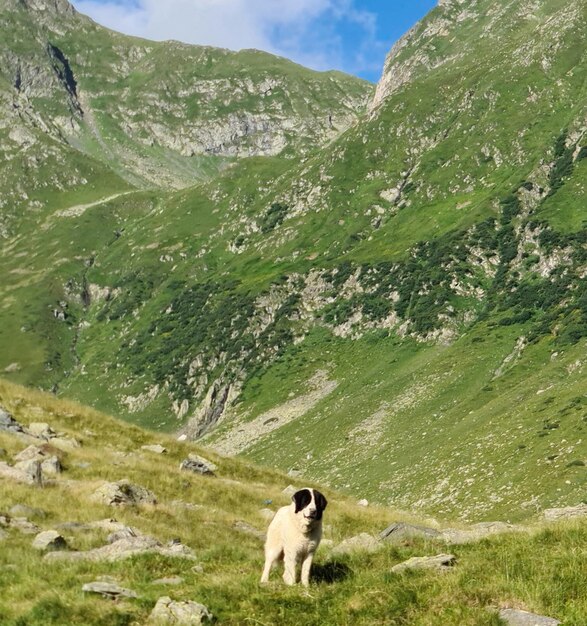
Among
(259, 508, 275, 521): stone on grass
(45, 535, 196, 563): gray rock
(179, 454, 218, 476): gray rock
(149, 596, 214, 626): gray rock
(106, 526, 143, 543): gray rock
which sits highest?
(179, 454, 218, 476): gray rock

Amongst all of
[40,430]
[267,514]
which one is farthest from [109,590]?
[40,430]

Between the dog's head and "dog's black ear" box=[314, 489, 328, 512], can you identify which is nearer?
the dog's head

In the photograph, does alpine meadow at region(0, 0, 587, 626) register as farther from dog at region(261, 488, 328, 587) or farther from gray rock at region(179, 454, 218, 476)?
dog at region(261, 488, 328, 587)

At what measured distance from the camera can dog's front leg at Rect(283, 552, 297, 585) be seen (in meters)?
11.9

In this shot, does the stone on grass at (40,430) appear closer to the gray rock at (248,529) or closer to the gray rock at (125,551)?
the gray rock at (248,529)

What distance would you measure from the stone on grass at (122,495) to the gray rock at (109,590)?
9.09 m

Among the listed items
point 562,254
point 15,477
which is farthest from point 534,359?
point 15,477

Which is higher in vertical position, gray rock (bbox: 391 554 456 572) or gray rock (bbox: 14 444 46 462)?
gray rock (bbox: 14 444 46 462)

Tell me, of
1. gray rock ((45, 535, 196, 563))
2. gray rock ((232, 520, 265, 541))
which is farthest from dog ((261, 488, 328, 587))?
gray rock ((232, 520, 265, 541))

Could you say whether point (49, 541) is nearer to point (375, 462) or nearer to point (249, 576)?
point (249, 576)

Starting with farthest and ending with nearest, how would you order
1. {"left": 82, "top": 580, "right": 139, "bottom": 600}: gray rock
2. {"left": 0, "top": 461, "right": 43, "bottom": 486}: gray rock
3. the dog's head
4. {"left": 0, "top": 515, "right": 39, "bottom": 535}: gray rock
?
{"left": 0, "top": 461, "right": 43, "bottom": 486}: gray rock, {"left": 0, "top": 515, "right": 39, "bottom": 535}: gray rock, the dog's head, {"left": 82, "top": 580, "right": 139, "bottom": 600}: gray rock

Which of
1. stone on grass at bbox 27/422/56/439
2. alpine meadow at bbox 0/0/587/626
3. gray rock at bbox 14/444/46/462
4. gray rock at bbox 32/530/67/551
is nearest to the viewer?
alpine meadow at bbox 0/0/587/626

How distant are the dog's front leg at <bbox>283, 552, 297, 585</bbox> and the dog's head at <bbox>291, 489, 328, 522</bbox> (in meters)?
0.75

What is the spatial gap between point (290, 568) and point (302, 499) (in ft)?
4.00
